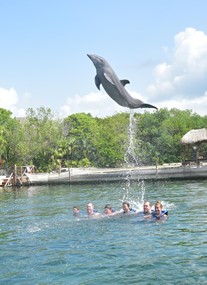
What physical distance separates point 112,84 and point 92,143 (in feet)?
177

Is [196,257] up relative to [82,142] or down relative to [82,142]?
down

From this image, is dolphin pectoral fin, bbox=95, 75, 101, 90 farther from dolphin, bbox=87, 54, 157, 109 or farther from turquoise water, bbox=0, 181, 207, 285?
turquoise water, bbox=0, 181, 207, 285

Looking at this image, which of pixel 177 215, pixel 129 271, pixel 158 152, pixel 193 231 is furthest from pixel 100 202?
pixel 158 152

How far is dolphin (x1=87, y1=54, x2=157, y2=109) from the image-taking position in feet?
29.9

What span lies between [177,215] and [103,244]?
21.9 feet

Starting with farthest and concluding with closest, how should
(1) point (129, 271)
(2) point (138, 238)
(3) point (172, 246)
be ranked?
(2) point (138, 238), (3) point (172, 246), (1) point (129, 271)

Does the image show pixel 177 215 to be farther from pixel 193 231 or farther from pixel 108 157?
pixel 108 157

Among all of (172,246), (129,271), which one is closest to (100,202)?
(172,246)

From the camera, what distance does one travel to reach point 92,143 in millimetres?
62938

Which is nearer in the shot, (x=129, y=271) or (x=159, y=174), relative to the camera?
(x=129, y=271)

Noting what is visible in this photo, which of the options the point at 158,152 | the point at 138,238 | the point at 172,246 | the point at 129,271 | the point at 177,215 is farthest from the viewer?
the point at 158,152

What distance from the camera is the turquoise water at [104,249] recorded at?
458 inches

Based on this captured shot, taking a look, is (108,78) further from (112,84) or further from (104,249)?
(104,249)

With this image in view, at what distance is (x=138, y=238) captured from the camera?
16.0m
